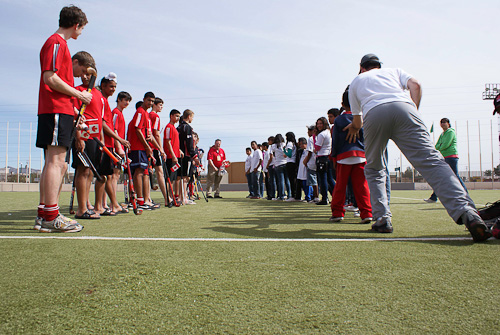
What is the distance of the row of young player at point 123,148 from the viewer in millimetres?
4766

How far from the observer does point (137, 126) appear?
616 cm

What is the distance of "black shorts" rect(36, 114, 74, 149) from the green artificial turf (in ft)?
3.30

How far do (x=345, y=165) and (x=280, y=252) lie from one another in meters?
2.45

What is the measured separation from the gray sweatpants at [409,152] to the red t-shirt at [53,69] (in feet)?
9.72

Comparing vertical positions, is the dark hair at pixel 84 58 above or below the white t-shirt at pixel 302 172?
above

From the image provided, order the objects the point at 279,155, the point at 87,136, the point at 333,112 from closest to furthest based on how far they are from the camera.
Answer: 1. the point at 87,136
2. the point at 333,112
3. the point at 279,155

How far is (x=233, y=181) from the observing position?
36.3 metres

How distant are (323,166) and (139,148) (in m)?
3.72

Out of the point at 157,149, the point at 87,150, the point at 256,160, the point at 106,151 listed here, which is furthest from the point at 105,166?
the point at 256,160

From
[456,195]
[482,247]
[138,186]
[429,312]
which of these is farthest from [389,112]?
[138,186]

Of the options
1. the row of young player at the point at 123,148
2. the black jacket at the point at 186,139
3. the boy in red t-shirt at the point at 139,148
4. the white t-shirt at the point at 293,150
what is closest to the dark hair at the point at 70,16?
the row of young player at the point at 123,148

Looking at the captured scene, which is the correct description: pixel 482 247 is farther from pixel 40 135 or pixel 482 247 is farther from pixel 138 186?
pixel 138 186

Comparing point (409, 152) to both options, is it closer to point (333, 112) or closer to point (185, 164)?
point (333, 112)

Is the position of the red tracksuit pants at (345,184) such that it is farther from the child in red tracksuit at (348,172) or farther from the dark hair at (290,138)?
the dark hair at (290,138)
